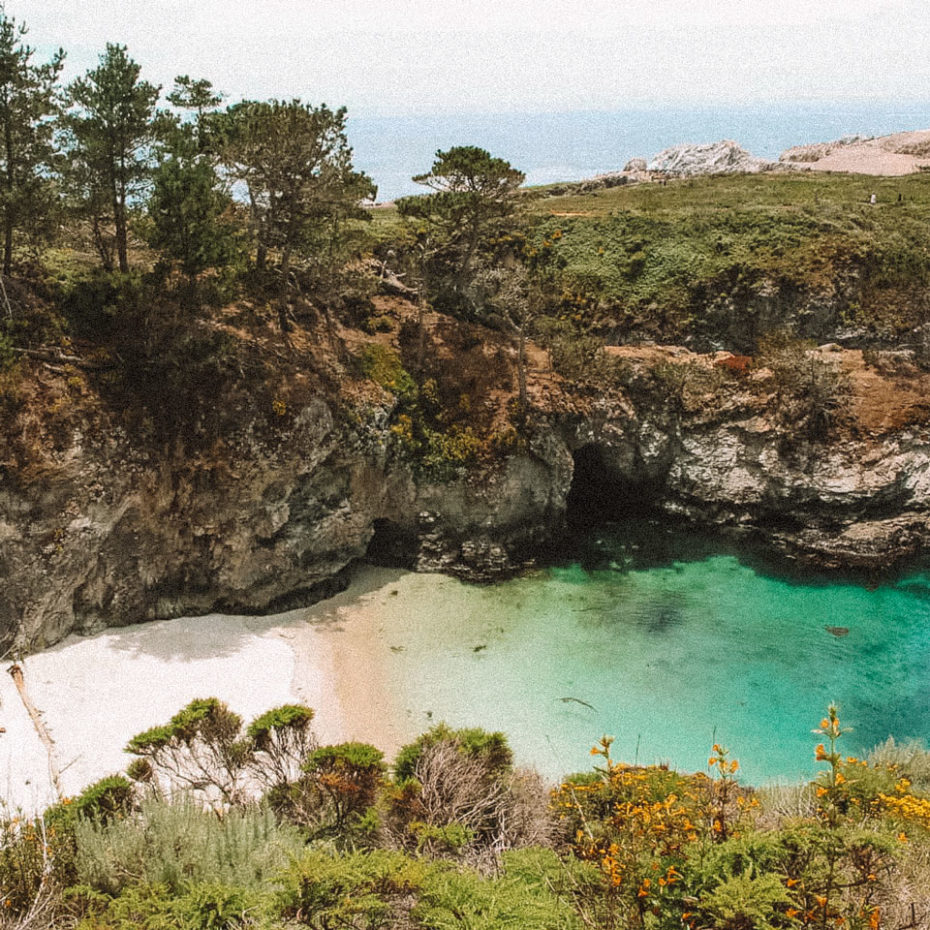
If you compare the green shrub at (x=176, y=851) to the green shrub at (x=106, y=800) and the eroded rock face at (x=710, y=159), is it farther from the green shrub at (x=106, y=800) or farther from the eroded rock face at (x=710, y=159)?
the eroded rock face at (x=710, y=159)

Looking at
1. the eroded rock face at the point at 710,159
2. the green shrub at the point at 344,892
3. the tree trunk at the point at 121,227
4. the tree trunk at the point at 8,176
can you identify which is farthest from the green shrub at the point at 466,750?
the eroded rock face at the point at 710,159

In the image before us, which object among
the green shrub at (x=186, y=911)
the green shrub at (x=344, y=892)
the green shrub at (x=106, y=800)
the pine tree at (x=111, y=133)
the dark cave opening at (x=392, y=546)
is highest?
the pine tree at (x=111, y=133)

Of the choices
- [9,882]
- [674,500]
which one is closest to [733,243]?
[674,500]

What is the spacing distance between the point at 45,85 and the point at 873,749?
33.4 meters

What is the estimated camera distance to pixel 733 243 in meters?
40.2

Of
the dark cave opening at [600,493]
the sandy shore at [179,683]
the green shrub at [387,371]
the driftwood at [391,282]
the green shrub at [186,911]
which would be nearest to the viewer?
the green shrub at [186,911]

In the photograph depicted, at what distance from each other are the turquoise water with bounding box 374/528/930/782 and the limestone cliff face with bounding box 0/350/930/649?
264 centimetres

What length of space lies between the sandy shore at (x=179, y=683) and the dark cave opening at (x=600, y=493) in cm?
1258

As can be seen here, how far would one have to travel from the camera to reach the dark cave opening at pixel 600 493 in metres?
33.6

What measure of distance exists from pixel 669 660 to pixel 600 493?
465 inches

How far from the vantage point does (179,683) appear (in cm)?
2159

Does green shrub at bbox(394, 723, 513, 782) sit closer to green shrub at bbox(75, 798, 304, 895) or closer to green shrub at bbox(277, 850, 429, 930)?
green shrub at bbox(75, 798, 304, 895)

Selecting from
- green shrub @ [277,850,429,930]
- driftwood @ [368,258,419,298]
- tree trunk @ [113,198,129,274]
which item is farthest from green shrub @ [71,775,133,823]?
driftwood @ [368,258,419,298]

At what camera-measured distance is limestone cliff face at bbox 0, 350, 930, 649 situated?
2241cm
